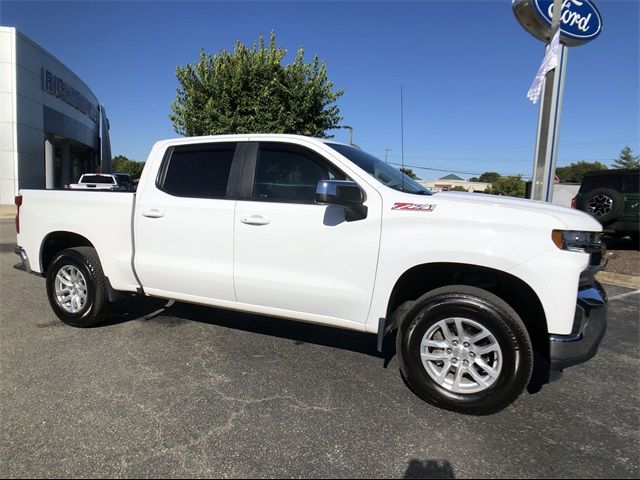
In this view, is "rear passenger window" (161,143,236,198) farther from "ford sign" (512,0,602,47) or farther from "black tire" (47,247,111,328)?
"ford sign" (512,0,602,47)

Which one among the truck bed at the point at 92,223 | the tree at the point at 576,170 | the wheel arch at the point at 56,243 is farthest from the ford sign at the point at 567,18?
the tree at the point at 576,170

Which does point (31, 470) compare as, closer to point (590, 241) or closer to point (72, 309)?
point (72, 309)

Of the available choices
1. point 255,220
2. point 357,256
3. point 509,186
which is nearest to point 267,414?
point 357,256

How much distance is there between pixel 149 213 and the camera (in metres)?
4.38

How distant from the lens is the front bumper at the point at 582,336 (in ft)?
9.92

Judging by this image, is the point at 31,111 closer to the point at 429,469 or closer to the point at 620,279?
the point at 620,279

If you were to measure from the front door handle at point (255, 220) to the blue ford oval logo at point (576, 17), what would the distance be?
6.69 metres

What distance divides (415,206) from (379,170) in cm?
73

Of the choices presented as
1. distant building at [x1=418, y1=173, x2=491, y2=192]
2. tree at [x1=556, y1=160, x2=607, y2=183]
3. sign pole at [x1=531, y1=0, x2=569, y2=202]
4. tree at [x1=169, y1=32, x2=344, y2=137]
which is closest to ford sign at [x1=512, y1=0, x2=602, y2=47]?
sign pole at [x1=531, y1=0, x2=569, y2=202]

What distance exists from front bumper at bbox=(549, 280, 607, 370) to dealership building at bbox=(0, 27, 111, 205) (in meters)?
28.2

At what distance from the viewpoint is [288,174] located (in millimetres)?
3973

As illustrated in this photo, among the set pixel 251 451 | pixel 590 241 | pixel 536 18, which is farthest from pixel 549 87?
pixel 251 451

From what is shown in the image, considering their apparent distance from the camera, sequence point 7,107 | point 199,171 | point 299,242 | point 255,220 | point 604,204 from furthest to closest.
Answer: point 7,107 < point 604,204 < point 199,171 < point 255,220 < point 299,242

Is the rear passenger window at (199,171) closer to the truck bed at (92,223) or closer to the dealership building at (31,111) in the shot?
the truck bed at (92,223)
